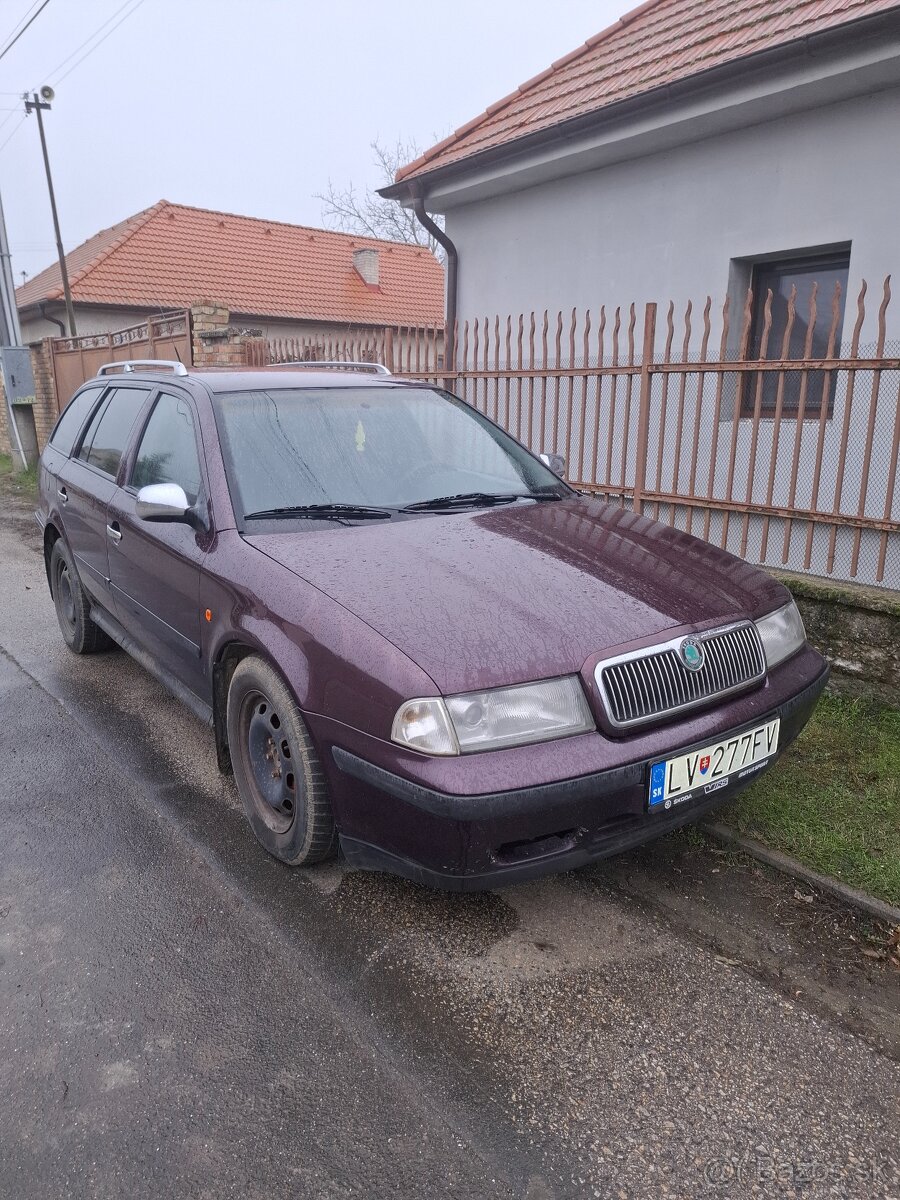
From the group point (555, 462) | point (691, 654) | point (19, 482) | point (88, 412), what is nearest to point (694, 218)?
point (555, 462)

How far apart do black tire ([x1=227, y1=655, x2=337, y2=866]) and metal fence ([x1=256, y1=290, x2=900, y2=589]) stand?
2.96m

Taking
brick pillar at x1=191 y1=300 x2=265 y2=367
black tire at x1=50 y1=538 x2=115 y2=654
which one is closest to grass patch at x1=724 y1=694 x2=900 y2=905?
black tire at x1=50 y1=538 x2=115 y2=654

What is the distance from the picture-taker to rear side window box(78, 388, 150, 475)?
4.34 m

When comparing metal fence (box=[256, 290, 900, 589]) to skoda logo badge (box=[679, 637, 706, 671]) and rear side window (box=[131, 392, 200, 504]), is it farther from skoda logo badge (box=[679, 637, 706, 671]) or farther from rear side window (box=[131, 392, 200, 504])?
rear side window (box=[131, 392, 200, 504])

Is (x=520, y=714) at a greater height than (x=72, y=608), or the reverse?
(x=520, y=714)

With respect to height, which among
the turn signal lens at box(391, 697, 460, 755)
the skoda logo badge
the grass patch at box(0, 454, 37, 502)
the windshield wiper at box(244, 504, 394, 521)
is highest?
the windshield wiper at box(244, 504, 394, 521)

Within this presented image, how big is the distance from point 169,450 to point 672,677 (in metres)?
2.44

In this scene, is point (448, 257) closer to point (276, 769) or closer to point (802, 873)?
point (276, 769)

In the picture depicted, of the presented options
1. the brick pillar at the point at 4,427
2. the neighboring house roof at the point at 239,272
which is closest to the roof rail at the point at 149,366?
the brick pillar at the point at 4,427

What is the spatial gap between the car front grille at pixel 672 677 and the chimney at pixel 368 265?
2379 centimetres

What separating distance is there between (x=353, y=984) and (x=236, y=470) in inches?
73.7

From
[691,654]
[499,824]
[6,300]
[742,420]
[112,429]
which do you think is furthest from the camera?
[6,300]

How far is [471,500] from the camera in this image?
11.6ft

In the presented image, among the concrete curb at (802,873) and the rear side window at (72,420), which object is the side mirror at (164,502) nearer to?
the rear side window at (72,420)
